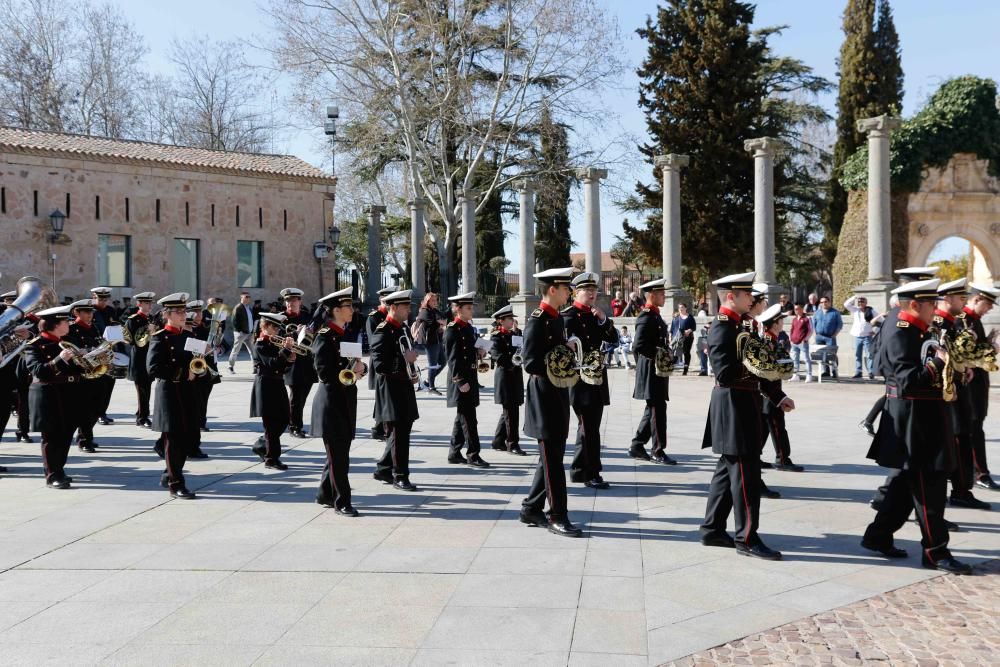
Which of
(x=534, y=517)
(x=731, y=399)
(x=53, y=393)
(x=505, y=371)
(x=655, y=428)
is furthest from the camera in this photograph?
(x=505, y=371)

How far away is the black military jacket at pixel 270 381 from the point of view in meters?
10.4

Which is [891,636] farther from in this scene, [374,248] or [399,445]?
[374,248]

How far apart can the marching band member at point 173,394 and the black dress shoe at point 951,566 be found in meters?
6.44

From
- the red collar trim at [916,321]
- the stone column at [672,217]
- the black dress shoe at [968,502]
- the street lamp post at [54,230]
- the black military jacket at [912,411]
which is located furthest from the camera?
the stone column at [672,217]

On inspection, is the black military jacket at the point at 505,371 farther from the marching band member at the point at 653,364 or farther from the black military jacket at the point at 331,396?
the black military jacket at the point at 331,396

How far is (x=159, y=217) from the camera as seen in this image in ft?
112

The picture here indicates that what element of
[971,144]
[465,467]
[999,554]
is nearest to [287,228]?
[971,144]

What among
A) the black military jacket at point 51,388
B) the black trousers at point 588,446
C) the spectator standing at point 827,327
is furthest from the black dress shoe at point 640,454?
the spectator standing at point 827,327

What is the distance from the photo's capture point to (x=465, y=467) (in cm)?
1048

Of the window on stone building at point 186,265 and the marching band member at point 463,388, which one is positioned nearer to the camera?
the marching band member at point 463,388

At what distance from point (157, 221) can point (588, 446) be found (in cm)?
2895

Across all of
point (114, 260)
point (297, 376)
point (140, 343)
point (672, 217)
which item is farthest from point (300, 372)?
point (114, 260)

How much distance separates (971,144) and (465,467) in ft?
94.9

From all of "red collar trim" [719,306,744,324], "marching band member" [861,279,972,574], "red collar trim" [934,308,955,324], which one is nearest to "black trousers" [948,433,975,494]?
"red collar trim" [934,308,955,324]
